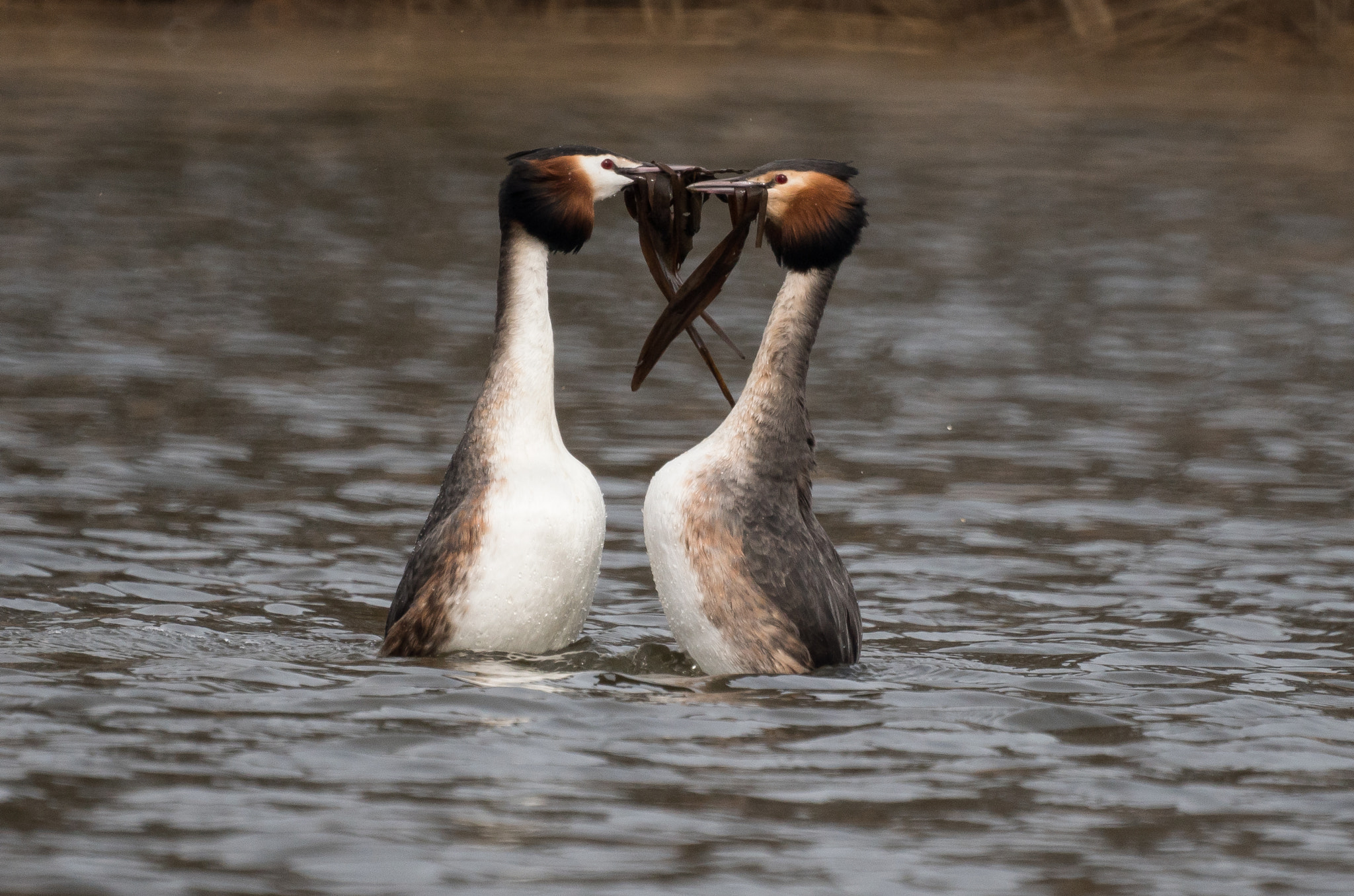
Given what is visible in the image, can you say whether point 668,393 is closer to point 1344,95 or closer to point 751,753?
point 751,753

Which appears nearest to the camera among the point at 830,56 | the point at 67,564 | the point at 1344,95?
the point at 67,564

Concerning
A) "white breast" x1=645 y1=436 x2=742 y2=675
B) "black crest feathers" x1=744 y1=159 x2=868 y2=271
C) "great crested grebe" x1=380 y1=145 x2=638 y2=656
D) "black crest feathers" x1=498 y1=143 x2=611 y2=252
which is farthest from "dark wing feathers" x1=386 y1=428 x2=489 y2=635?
"black crest feathers" x1=744 y1=159 x2=868 y2=271

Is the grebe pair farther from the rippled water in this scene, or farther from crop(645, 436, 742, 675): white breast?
the rippled water

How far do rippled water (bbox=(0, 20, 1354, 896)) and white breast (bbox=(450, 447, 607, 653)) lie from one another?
0.42 feet

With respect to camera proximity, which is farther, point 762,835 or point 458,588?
point 458,588

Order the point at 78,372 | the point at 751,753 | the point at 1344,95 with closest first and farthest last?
the point at 751,753 < the point at 78,372 < the point at 1344,95

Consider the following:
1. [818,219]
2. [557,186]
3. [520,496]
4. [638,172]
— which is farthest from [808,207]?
[520,496]

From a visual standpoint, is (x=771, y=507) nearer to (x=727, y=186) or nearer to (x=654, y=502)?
(x=654, y=502)

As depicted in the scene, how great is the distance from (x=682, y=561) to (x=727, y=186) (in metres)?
1.28

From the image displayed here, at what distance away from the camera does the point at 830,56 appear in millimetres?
29906

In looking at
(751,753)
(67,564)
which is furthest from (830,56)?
(751,753)

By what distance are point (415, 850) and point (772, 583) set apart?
2.20 m

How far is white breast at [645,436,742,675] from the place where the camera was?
718 centimetres

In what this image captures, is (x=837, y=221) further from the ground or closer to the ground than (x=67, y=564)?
further from the ground
